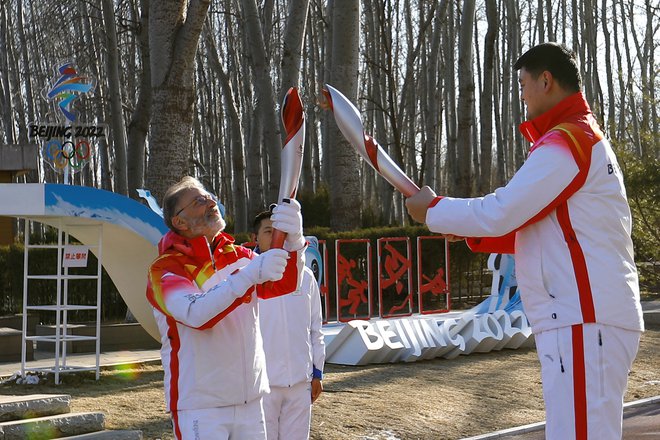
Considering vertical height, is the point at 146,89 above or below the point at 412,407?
above

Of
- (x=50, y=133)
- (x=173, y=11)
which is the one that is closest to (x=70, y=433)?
(x=50, y=133)

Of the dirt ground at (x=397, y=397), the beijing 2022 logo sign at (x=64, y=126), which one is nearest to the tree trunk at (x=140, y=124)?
the beijing 2022 logo sign at (x=64, y=126)

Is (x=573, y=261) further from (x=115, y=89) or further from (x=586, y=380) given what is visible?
(x=115, y=89)

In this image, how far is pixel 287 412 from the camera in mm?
6094

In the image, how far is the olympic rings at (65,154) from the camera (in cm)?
1300

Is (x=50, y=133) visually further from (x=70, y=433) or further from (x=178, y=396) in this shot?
(x=178, y=396)

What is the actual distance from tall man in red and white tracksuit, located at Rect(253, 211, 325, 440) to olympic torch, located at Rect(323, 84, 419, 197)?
159cm

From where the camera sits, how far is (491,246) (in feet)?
14.2

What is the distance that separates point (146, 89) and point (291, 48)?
4.68m

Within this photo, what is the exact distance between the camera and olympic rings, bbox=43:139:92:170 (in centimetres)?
1300

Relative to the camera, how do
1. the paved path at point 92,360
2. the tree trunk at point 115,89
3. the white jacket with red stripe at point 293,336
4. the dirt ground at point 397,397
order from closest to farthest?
1. the white jacket with red stripe at point 293,336
2. the dirt ground at point 397,397
3. the paved path at point 92,360
4. the tree trunk at point 115,89

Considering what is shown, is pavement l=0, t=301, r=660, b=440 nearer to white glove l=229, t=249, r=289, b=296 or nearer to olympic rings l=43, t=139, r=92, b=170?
olympic rings l=43, t=139, r=92, b=170

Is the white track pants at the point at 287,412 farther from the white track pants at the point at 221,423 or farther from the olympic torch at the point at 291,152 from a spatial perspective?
the olympic torch at the point at 291,152

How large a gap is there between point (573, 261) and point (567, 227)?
0.47ft
